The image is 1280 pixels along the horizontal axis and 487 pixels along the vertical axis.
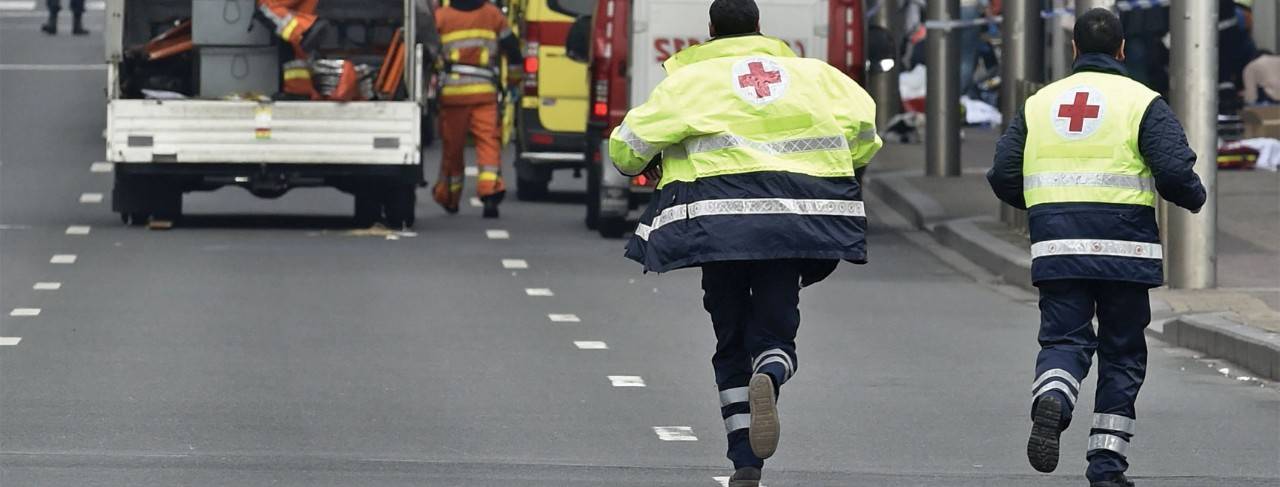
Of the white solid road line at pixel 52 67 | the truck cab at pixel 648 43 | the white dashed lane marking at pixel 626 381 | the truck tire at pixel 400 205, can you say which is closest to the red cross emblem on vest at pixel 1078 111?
the white dashed lane marking at pixel 626 381

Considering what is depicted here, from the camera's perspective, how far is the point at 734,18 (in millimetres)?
8180

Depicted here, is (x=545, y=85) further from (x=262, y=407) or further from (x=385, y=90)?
(x=262, y=407)

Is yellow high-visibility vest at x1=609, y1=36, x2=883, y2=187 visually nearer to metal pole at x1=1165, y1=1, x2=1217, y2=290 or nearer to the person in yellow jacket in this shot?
the person in yellow jacket

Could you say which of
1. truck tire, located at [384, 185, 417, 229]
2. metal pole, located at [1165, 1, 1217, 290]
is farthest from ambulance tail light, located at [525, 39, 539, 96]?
metal pole, located at [1165, 1, 1217, 290]

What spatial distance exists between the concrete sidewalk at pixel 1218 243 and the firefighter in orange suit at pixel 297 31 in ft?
15.4

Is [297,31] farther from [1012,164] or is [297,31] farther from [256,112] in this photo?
[1012,164]

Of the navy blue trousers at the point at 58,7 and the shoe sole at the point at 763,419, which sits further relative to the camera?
the navy blue trousers at the point at 58,7

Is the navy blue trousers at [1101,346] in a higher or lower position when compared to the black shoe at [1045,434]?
higher

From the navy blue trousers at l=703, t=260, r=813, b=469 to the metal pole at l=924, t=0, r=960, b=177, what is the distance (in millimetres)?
14977

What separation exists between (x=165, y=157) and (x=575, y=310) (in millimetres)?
5614

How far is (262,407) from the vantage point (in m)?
10.4

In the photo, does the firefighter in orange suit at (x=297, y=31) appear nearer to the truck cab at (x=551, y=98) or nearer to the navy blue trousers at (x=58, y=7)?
the truck cab at (x=551, y=98)

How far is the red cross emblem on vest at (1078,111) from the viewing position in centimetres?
812

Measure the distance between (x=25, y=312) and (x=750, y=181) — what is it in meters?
6.99
